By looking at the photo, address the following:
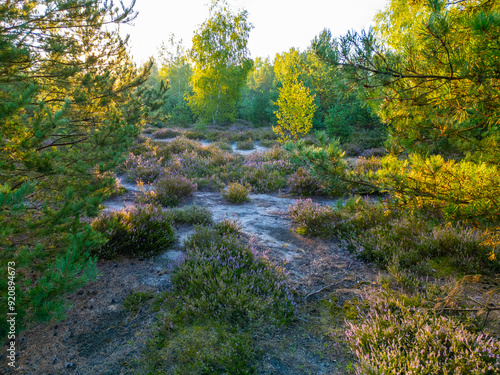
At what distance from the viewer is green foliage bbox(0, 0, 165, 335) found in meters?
2.00

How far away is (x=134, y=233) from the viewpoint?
4.64m

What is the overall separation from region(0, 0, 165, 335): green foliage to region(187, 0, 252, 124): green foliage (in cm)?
2029

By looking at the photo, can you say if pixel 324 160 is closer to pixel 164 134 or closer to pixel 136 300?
pixel 136 300

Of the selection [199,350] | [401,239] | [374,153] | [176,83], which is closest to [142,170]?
[199,350]

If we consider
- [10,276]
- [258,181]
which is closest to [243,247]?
[10,276]

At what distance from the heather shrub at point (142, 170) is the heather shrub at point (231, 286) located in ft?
17.8

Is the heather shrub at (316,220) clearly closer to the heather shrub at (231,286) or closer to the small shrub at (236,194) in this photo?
the heather shrub at (231,286)

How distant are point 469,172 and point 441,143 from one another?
0.82 m

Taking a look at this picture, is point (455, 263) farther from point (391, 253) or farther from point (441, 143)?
point (441, 143)

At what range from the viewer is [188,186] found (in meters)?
7.92

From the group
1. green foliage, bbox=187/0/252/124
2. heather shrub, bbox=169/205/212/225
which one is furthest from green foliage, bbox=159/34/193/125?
heather shrub, bbox=169/205/212/225

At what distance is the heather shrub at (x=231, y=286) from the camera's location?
3.22 m

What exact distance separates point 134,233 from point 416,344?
4213mm

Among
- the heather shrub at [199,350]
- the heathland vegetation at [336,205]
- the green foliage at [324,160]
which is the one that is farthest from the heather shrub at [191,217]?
the green foliage at [324,160]
